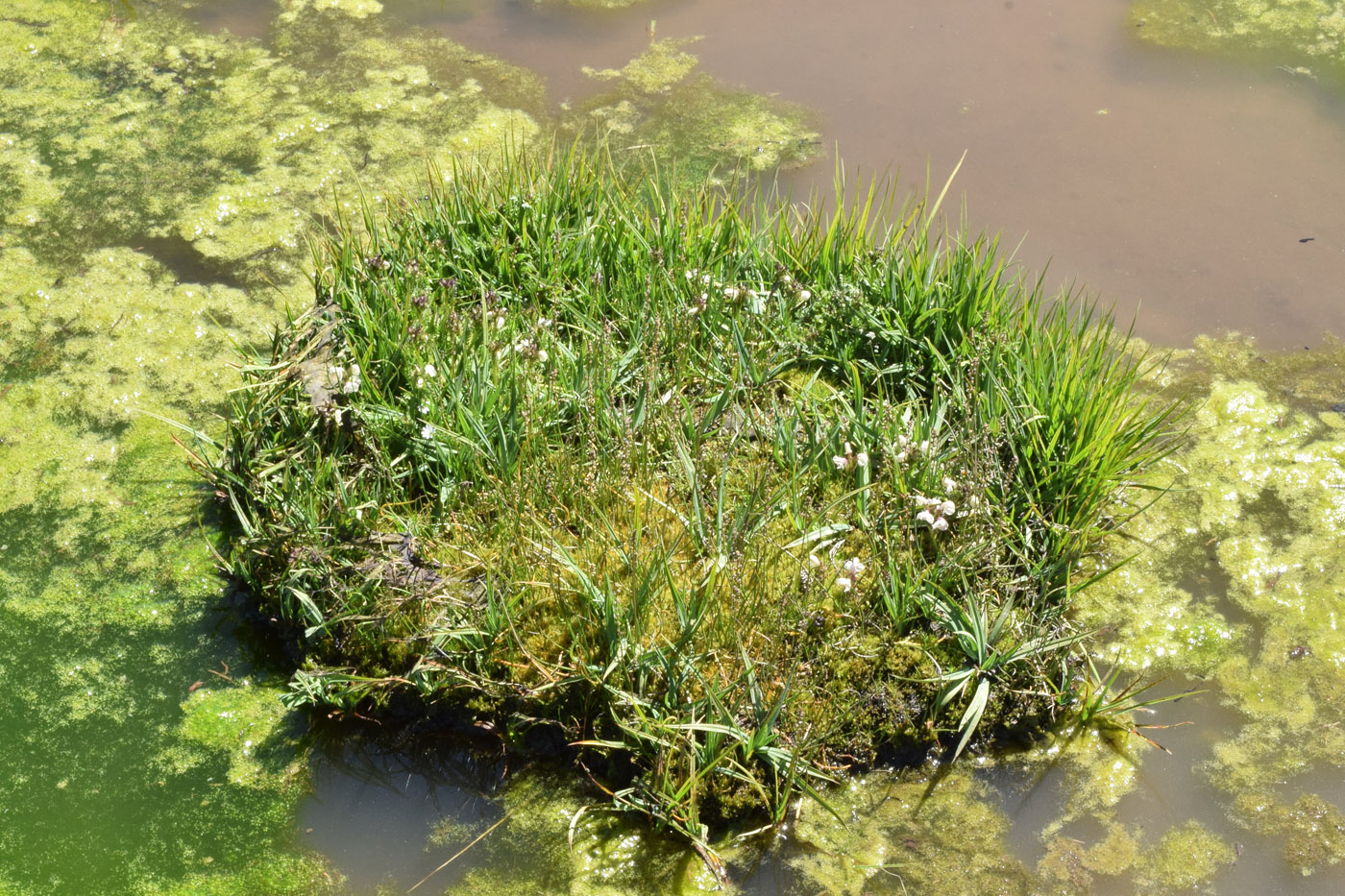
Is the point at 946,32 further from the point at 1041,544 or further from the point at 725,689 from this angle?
the point at 725,689

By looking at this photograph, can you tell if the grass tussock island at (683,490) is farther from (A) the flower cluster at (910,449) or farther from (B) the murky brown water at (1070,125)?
(B) the murky brown water at (1070,125)

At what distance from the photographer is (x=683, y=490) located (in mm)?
2777

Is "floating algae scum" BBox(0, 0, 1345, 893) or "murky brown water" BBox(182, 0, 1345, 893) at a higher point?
"murky brown water" BBox(182, 0, 1345, 893)

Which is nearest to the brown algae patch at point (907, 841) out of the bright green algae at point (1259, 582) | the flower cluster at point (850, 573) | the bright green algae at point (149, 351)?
the flower cluster at point (850, 573)

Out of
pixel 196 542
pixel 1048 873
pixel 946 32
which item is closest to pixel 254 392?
pixel 196 542

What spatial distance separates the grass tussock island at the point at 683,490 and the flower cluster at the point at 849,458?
11 mm

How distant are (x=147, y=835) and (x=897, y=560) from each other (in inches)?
68.8

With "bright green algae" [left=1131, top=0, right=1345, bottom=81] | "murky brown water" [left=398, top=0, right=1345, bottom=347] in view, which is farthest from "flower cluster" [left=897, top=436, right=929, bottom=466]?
"bright green algae" [left=1131, top=0, right=1345, bottom=81]

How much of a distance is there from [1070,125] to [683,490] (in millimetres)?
2416

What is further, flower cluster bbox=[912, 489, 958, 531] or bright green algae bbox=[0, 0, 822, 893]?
flower cluster bbox=[912, 489, 958, 531]

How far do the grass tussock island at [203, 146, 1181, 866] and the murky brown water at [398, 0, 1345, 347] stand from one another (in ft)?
1.85

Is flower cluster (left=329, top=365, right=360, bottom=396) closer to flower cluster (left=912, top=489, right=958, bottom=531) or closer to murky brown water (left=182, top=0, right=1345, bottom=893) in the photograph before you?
flower cluster (left=912, top=489, right=958, bottom=531)

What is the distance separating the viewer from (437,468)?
2852 mm

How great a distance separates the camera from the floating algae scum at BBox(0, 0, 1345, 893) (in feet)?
7.76
